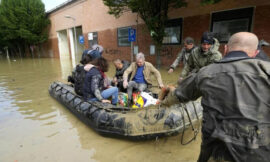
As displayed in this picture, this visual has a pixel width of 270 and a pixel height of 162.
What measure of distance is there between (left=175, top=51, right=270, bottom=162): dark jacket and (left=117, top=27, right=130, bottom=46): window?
12.7 meters

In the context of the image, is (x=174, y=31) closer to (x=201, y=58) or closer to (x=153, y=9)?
(x=153, y=9)

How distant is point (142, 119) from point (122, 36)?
40.2 feet

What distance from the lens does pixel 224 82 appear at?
1138 millimetres

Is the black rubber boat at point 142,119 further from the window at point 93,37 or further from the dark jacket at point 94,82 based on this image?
the window at point 93,37

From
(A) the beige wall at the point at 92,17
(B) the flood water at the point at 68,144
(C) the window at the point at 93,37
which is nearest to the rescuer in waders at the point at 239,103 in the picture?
(B) the flood water at the point at 68,144

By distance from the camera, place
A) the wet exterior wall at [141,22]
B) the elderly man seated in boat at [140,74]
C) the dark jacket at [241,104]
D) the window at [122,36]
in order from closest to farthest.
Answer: the dark jacket at [241,104] → the elderly man seated in boat at [140,74] → the wet exterior wall at [141,22] → the window at [122,36]

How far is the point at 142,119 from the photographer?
2.63m

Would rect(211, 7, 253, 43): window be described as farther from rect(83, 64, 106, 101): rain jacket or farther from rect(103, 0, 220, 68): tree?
rect(83, 64, 106, 101): rain jacket

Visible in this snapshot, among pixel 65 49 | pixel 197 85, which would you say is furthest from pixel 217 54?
pixel 65 49

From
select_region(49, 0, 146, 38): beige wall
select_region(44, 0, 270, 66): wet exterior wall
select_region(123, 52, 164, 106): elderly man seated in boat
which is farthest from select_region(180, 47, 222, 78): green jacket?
select_region(49, 0, 146, 38): beige wall

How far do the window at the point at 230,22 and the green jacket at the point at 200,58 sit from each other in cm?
554

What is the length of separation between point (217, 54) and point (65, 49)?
24.7 metres

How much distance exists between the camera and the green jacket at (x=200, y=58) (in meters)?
3.38

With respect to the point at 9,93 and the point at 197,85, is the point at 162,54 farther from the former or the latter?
the point at 197,85
